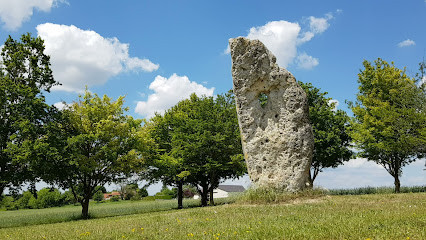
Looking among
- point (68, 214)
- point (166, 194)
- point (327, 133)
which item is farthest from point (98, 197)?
point (327, 133)

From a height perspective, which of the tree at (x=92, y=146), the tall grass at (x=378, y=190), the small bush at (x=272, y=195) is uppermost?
the tree at (x=92, y=146)

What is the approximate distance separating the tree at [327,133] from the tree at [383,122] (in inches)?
58.6

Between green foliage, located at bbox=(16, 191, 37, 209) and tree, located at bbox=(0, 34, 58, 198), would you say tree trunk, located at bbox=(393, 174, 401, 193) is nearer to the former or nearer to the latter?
tree, located at bbox=(0, 34, 58, 198)

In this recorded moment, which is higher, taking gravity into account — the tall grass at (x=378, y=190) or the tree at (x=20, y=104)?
the tree at (x=20, y=104)

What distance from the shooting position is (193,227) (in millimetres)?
8984

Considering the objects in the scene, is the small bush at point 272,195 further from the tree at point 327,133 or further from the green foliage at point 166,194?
the green foliage at point 166,194

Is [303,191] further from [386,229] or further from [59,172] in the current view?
[59,172]

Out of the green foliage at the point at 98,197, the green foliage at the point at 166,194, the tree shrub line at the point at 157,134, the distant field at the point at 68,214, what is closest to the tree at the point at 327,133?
the tree shrub line at the point at 157,134

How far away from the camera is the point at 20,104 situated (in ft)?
59.7

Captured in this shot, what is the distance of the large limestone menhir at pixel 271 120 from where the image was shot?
604 inches

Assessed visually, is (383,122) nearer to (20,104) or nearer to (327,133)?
(327,133)

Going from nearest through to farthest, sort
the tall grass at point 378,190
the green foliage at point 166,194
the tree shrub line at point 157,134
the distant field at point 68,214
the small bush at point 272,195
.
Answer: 1. the small bush at point 272,195
2. the tree shrub line at point 157,134
3. the distant field at point 68,214
4. the tall grass at point 378,190
5. the green foliage at point 166,194

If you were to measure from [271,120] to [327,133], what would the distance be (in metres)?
16.0

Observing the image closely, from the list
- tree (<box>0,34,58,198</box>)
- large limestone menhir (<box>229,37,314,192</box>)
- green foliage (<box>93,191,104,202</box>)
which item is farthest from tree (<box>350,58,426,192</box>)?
green foliage (<box>93,191,104,202</box>)
